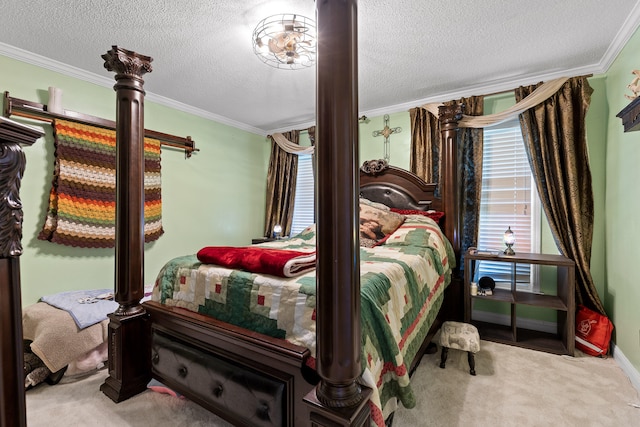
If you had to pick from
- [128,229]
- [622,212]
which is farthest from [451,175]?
[128,229]

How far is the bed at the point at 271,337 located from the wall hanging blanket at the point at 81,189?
4.72 feet

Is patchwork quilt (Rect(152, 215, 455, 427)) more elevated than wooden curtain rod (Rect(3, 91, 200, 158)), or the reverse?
wooden curtain rod (Rect(3, 91, 200, 158))

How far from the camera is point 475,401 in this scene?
1794mm

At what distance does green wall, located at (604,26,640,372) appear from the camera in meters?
2.04

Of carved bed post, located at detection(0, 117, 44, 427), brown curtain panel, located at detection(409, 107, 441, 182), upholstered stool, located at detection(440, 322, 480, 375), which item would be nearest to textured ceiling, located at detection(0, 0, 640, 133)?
brown curtain panel, located at detection(409, 107, 441, 182)

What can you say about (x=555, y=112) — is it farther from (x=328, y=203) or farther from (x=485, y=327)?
(x=328, y=203)

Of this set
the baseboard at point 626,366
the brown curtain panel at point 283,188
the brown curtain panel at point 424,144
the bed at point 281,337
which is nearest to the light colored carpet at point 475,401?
the baseboard at point 626,366

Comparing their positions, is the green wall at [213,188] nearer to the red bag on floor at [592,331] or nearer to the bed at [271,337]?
the red bag on floor at [592,331]

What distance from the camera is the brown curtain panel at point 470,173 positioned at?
10.1 feet

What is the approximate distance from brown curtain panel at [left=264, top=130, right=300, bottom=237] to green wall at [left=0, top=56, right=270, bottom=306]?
0.27 meters

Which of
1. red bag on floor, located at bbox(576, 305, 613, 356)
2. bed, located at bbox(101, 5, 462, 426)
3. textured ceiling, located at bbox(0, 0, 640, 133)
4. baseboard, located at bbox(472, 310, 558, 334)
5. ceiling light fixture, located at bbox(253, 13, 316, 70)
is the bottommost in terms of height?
baseboard, located at bbox(472, 310, 558, 334)

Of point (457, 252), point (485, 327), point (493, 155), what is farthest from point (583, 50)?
point (485, 327)

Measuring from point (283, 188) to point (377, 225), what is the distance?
211 cm

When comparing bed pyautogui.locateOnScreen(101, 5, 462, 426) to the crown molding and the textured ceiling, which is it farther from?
the crown molding
